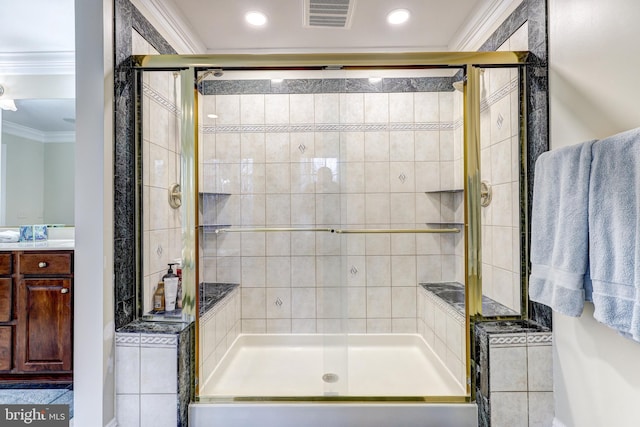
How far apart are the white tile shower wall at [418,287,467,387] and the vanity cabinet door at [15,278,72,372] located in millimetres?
2394

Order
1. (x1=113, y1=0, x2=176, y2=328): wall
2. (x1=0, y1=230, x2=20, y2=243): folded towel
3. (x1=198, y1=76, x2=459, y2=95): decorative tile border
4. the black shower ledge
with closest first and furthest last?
(x1=113, y1=0, x2=176, y2=328): wall → the black shower ledge → (x1=198, y1=76, x2=459, y2=95): decorative tile border → (x1=0, y1=230, x2=20, y2=243): folded towel

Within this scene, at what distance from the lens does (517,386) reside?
4.88 ft

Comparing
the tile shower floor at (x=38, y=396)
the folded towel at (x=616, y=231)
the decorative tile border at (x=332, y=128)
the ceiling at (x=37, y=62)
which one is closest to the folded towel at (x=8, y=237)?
the ceiling at (x=37, y=62)

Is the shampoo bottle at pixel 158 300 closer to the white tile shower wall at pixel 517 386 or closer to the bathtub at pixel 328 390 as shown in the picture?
the bathtub at pixel 328 390

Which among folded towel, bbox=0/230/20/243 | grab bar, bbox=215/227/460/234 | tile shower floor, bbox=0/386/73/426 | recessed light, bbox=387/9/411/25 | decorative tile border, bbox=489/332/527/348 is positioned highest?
recessed light, bbox=387/9/411/25

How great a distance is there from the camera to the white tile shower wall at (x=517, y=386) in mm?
1486

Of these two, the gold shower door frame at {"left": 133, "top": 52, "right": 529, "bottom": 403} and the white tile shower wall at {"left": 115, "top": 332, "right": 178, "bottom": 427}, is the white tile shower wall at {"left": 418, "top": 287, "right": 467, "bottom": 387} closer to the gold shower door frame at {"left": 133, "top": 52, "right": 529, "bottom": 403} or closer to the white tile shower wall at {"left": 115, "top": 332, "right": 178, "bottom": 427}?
the gold shower door frame at {"left": 133, "top": 52, "right": 529, "bottom": 403}

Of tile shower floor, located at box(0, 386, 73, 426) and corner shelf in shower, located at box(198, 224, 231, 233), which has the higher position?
corner shelf in shower, located at box(198, 224, 231, 233)

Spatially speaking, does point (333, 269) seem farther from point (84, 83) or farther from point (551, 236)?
point (84, 83)

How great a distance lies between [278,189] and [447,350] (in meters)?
1.53

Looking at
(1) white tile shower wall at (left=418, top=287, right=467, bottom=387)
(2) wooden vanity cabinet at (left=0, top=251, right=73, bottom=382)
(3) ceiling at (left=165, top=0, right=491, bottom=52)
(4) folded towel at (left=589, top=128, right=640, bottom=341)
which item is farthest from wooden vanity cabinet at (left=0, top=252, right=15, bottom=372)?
(4) folded towel at (left=589, top=128, right=640, bottom=341)

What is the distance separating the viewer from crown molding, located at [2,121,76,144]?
256cm

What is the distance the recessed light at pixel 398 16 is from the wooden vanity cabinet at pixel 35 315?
2657 mm

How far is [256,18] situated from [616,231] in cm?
223
